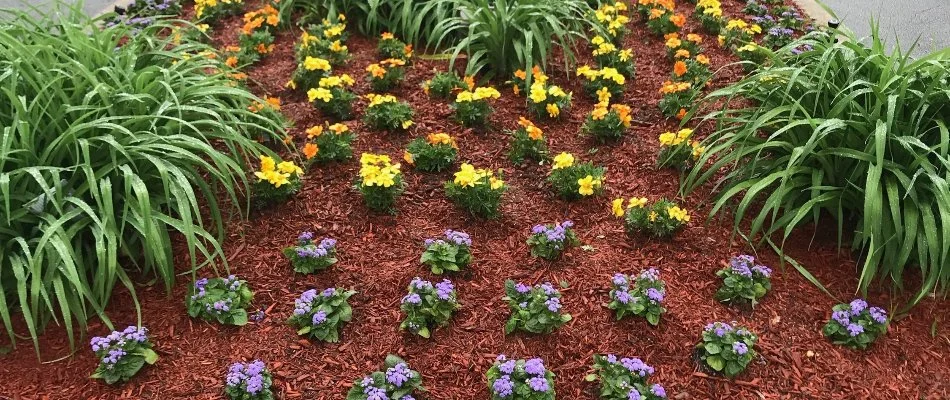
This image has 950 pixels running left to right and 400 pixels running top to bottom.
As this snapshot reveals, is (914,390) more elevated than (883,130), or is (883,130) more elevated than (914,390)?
(883,130)

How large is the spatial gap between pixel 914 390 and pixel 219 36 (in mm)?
4318

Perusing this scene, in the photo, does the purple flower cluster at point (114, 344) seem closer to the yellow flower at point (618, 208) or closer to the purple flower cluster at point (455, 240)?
the purple flower cluster at point (455, 240)

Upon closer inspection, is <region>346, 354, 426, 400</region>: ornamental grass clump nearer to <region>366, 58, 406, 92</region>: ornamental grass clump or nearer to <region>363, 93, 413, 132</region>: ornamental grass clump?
<region>363, 93, 413, 132</region>: ornamental grass clump

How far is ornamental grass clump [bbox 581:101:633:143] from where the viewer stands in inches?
136

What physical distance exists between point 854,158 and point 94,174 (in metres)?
2.99

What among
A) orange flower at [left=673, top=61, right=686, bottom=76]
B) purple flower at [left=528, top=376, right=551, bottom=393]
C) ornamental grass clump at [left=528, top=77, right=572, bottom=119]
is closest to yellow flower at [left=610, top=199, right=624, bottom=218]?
ornamental grass clump at [left=528, top=77, right=572, bottom=119]

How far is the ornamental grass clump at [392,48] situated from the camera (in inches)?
163

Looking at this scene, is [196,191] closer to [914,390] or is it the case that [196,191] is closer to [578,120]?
[578,120]

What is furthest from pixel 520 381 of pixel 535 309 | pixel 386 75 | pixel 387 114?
pixel 386 75

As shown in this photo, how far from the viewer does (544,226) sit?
2.90 metres

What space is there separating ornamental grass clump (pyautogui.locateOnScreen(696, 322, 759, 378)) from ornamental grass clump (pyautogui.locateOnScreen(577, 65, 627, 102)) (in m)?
1.62

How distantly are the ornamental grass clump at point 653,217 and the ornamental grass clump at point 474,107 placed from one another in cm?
94

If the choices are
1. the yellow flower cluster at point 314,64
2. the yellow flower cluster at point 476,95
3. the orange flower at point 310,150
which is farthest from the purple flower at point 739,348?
the yellow flower cluster at point 314,64

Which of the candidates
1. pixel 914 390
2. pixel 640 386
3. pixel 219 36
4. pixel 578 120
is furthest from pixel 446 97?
pixel 914 390
